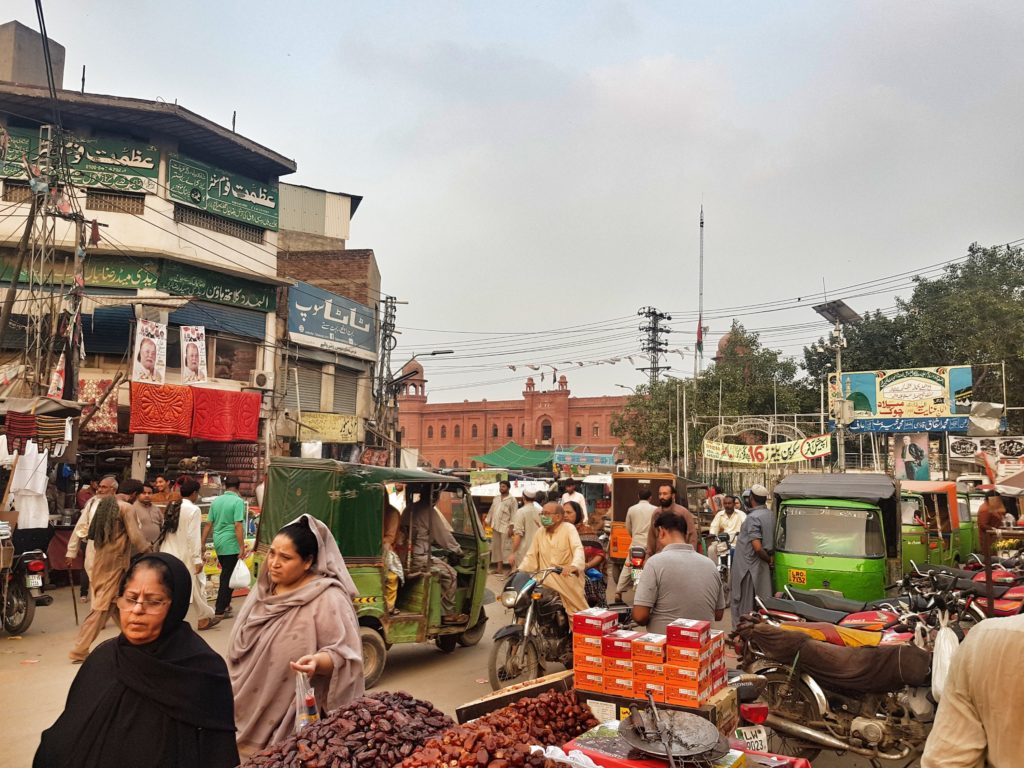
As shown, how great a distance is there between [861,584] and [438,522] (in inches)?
192

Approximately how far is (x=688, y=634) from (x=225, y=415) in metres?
17.7

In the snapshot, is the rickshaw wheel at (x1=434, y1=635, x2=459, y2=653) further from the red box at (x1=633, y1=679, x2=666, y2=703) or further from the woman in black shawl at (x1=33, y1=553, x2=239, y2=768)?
the woman in black shawl at (x1=33, y1=553, x2=239, y2=768)

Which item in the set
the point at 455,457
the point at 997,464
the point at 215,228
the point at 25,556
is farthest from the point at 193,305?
the point at 455,457

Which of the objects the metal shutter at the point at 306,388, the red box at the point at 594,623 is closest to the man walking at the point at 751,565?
the red box at the point at 594,623

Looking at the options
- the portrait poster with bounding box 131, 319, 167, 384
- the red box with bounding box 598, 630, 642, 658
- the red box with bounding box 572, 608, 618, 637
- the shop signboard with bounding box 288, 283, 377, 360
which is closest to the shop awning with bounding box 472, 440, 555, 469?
the shop signboard with bounding box 288, 283, 377, 360

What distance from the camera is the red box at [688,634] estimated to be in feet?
10.9

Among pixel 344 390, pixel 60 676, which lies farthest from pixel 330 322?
pixel 60 676

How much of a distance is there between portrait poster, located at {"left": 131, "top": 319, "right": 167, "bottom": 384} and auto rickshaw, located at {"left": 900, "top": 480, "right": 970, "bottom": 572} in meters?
15.5

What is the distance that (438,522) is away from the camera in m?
8.45

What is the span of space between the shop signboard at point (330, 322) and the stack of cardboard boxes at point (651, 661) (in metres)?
21.1

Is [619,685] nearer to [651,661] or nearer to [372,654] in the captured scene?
[651,661]

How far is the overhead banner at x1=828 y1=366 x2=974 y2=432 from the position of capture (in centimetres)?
2469

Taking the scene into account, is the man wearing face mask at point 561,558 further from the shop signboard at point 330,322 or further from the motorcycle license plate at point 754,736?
the shop signboard at point 330,322

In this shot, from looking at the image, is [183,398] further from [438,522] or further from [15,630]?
[438,522]
